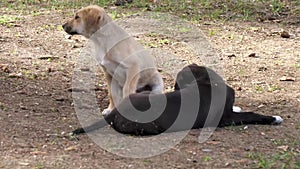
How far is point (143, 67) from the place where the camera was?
632 cm

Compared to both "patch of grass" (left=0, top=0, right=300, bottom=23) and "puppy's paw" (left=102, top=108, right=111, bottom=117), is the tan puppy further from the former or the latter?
"patch of grass" (left=0, top=0, right=300, bottom=23)

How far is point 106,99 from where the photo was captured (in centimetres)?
689

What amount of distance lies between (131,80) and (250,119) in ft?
3.79

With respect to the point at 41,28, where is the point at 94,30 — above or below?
above

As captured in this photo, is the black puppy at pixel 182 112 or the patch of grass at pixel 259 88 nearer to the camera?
the black puppy at pixel 182 112

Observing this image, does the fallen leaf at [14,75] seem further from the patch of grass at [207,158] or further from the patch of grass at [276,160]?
the patch of grass at [276,160]

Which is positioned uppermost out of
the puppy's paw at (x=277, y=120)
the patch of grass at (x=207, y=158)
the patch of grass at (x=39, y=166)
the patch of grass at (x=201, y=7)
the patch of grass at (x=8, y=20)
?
the patch of grass at (x=207, y=158)

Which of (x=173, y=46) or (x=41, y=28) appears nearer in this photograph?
(x=173, y=46)

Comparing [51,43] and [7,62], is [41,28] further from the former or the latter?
[7,62]

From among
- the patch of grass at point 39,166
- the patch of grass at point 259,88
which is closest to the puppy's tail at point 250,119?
the patch of grass at point 259,88

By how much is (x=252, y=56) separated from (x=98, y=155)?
4149 millimetres

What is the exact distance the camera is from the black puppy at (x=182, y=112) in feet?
17.8

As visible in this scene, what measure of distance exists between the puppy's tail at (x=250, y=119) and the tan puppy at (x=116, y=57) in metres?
0.90

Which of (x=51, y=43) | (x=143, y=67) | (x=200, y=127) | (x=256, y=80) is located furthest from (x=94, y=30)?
(x=51, y=43)
